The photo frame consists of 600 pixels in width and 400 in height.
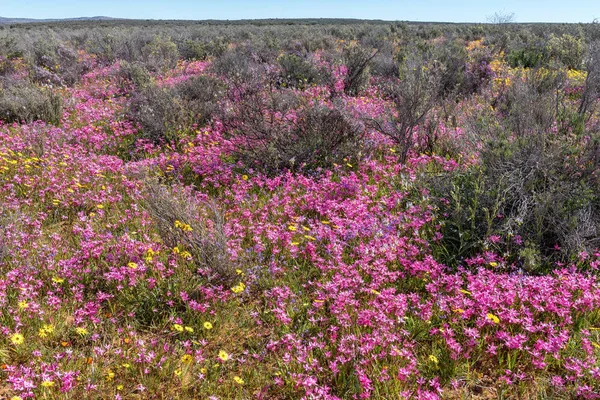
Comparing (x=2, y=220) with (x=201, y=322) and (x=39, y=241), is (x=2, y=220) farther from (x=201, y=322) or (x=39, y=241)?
(x=201, y=322)

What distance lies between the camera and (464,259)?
4.05 metres

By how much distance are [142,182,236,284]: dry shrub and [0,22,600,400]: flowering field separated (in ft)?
0.08

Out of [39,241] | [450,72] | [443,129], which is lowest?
[39,241]

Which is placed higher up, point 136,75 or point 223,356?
point 136,75

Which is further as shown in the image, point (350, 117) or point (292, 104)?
point (292, 104)

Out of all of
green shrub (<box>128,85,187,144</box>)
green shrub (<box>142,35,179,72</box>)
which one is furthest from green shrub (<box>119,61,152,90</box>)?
green shrub (<box>128,85,187,144</box>)

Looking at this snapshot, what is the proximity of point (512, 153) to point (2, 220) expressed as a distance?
5.90 metres

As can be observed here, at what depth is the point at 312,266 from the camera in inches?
164

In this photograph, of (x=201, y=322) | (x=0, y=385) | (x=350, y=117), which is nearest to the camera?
(x=0, y=385)

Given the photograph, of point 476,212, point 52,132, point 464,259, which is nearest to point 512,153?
point 476,212

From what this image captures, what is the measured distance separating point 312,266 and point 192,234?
1.28 meters

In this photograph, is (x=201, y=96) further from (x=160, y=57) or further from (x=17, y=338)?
(x=160, y=57)

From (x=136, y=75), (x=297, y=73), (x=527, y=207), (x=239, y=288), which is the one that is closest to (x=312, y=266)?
(x=239, y=288)

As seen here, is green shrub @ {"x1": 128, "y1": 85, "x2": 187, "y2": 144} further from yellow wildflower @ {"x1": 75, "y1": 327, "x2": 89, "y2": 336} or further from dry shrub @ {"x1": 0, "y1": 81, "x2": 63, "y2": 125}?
yellow wildflower @ {"x1": 75, "y1": 327, "x2": 89, "y2": 336}
